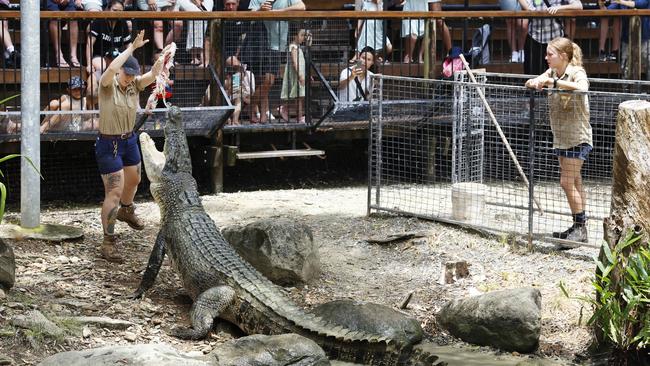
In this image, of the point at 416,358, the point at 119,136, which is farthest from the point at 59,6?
the point at 416,358

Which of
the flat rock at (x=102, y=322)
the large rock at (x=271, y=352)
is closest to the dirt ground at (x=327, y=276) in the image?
the flat rock at (x=102, y=322)

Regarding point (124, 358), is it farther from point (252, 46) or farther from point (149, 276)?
point (252, 46)

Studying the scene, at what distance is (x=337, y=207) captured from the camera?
11.5 metres

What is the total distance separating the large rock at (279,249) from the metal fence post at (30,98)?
5.50ft

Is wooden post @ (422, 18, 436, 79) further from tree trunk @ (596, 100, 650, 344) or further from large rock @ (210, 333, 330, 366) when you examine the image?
large rock @ (210, 333, 330, 366)

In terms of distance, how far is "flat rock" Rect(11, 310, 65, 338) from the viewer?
7.10 meters

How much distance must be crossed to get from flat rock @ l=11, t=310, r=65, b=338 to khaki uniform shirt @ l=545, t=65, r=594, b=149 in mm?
4480

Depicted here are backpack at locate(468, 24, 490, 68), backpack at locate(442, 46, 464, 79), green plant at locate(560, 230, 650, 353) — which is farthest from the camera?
backpack at locate(468, 24, 490, 68)

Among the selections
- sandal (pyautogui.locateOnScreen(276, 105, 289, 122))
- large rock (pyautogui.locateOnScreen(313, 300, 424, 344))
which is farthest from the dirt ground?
sandal (pyautogui.locateOnScreen(276, 105, 289, 122))

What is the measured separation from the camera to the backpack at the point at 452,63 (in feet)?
42.4

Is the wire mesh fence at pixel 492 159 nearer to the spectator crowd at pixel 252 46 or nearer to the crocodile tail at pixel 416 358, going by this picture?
the spectator crowd at pixel 252 46

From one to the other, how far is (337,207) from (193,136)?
5.80ft

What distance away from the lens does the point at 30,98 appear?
920 cm

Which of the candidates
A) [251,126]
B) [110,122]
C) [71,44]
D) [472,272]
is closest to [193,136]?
[251,126]
